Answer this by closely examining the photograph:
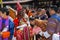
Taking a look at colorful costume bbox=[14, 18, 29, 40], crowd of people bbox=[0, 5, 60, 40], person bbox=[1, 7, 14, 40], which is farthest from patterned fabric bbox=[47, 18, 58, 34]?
person bbox=[1, 7, 14, 40]

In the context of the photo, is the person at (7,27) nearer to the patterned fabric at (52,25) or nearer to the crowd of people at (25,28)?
the crowd of people at (25,28)

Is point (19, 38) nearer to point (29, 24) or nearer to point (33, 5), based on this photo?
point (29, 24)

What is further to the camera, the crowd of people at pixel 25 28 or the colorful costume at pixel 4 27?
the colorful costume at pixel 4 27

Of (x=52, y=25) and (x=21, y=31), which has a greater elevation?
(x=52, y=25)

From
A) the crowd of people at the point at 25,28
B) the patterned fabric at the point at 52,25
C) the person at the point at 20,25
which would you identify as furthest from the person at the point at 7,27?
the patterned fabric at the point at 52,25

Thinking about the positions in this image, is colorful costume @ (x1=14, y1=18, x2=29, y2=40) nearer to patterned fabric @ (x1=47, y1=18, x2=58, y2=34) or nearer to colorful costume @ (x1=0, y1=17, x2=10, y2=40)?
colorful costume @ (x1=0, y1=17, x2=10, y2=40)

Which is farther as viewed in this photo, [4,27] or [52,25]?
[4,27]

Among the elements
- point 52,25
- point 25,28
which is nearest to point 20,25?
point 25,28

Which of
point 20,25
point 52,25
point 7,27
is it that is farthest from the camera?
point 20,25

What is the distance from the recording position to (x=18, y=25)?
10.3 ft

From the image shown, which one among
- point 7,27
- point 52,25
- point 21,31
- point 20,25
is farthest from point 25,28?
point 52,25

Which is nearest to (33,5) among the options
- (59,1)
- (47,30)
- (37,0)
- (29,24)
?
(37,0)

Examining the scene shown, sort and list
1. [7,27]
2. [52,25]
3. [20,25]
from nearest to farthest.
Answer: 1. [52,25]
2. [7,27]
3. [20,25]

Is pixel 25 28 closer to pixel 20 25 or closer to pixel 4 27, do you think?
pixel 20 25
